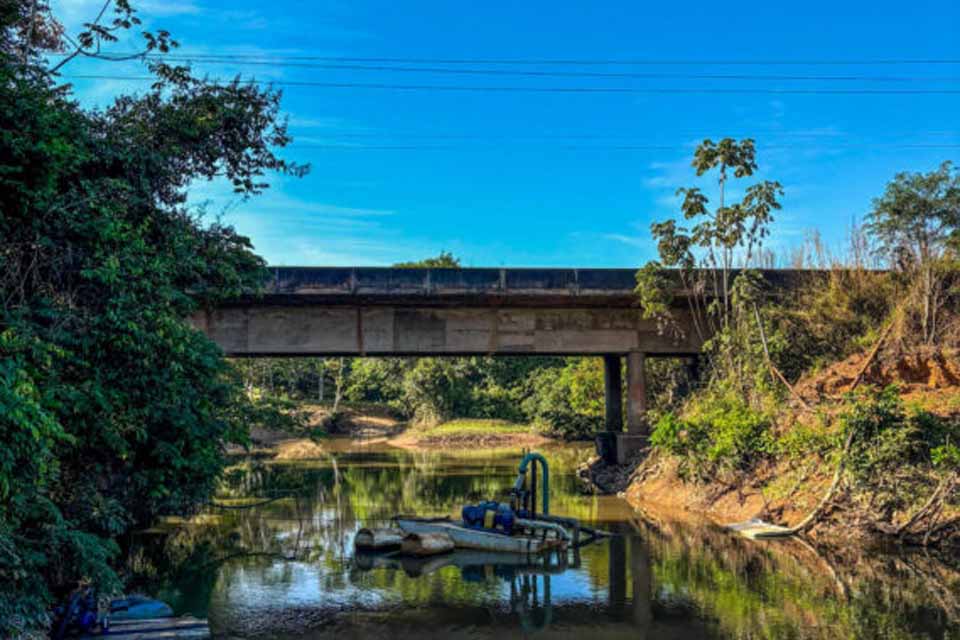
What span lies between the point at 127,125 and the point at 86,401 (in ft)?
18.3

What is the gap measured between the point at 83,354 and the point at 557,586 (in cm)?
770

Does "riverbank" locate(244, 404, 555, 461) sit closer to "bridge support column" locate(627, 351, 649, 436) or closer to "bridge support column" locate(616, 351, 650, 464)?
"bridge support column" locate(616, 351, 650, 464)

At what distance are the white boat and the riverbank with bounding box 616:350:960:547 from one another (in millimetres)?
4906

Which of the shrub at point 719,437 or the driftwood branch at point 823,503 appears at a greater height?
the shrub at point 719,437

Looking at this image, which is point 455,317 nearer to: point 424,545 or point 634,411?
point 634,411

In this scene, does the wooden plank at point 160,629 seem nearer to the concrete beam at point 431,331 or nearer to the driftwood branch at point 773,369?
the concrete beam at point 431,331

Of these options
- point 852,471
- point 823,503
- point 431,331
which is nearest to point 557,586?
point 823,503

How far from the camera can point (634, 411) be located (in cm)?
2428

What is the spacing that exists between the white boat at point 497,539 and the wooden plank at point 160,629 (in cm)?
632

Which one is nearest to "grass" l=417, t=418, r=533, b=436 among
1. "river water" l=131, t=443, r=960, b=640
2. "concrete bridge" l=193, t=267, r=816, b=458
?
"concrete bridge" l=193, t=267, r=816, b=458

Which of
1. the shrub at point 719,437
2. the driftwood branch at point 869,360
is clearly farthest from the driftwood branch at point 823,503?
the driftwood branch at point 869,360

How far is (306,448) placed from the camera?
4028 cm

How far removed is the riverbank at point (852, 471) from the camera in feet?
49.2

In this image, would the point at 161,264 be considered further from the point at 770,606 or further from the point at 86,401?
the point at 770,606
